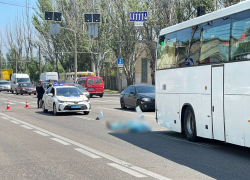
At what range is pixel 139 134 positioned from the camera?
48.9 feet

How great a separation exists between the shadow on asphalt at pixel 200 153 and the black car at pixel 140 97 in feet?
30.1

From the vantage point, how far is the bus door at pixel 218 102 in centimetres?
1097

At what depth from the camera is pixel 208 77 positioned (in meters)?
11.7

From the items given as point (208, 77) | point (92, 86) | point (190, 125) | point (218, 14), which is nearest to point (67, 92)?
point (190, 125)

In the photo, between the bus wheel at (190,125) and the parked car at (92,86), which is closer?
the bus wheel at (190,125)

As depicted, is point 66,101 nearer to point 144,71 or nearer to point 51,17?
point 51,17

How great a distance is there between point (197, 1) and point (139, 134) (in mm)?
31210

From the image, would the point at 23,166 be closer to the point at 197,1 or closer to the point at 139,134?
the point at 139,134

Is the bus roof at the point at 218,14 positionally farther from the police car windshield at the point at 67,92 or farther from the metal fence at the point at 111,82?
the metal fence at the point at 111,82

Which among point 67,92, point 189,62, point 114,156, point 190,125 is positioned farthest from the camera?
point 67,92

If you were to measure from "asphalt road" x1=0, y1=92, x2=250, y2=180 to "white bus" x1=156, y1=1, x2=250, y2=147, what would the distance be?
53cm

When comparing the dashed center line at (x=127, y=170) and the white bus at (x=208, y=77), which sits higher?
the white bus at (x=208, y=77)

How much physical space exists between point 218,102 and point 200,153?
1.20m

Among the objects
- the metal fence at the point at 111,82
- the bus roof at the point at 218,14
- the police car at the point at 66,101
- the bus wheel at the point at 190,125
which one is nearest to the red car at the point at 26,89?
the metal fence at the point at 111,82
